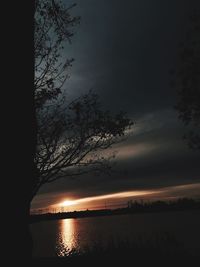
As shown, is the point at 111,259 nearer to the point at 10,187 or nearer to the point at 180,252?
the point at 180,252

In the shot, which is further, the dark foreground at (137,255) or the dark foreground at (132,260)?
the dark foreground at (137,255)

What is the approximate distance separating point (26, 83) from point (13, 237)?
2.44m

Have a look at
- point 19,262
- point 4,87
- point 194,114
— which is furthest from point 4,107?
point 194,114

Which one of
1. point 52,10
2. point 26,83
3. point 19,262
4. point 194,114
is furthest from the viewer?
point 194,114

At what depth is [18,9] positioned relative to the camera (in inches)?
269

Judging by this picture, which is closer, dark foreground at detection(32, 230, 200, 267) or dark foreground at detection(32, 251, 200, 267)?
dark foreground at detection(32, 251, 200, 267)

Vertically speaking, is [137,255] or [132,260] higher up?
[137,255]

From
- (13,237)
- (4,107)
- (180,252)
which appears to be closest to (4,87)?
(4,107)

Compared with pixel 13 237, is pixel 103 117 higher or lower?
higher

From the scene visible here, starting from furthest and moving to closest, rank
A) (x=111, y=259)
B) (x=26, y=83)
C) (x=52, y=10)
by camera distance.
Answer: (x=111, y=259) < (x=52, y=10) < (x=26, y=83)

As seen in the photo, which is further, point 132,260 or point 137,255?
point 137,255

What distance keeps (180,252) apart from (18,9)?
15.1 m

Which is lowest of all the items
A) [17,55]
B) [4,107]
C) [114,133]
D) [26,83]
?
[4,107]

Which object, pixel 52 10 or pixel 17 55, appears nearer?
pixel 17 55
